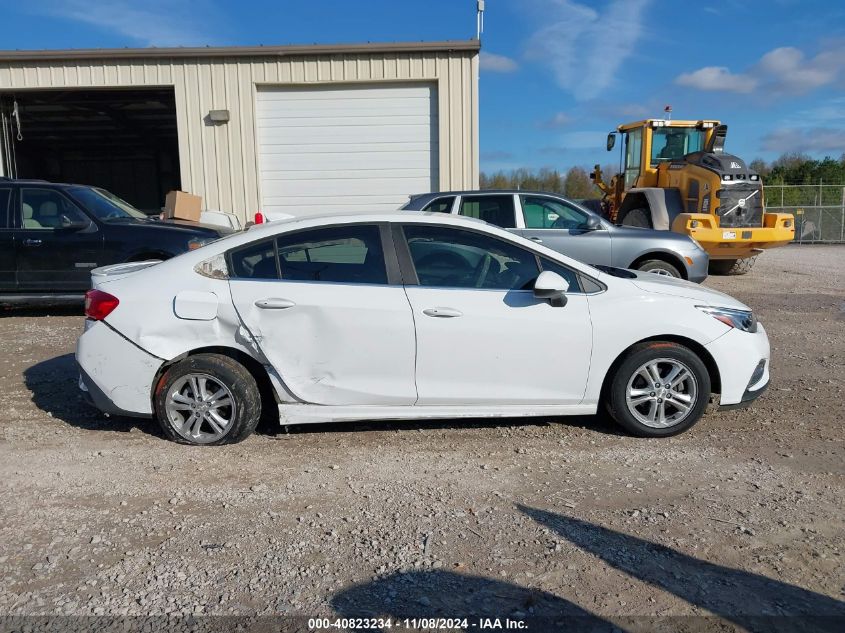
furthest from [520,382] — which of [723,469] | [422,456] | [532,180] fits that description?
[532,180]

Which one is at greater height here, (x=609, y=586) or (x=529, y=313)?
(x=529, y=313)

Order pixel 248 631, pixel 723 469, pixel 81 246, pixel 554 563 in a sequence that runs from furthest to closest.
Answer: pixel 81 246
pixel 723 469
pixel 554 563
pixel 248 631

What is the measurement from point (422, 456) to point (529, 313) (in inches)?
46.5

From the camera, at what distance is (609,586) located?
303cm

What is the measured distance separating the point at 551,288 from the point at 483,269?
49 centimetres

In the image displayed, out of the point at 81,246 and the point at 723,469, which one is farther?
the point at 81,246

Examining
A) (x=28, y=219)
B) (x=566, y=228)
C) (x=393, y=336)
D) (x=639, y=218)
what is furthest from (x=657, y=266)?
(x=28, y=219)

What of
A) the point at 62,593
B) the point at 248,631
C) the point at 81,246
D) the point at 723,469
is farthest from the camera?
the point at 81,246

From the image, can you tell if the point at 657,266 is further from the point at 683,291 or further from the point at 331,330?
the point at 331,330

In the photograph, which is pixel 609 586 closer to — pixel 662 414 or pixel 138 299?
pixel 662 414

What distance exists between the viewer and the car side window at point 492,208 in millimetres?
9438

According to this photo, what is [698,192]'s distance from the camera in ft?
43.5

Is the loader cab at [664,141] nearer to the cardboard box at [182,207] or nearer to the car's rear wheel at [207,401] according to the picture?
the cardboard box at [182,207]

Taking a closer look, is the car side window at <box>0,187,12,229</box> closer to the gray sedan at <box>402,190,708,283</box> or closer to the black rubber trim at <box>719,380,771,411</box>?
the gray sedan at <box>402,190,708,283</box>
